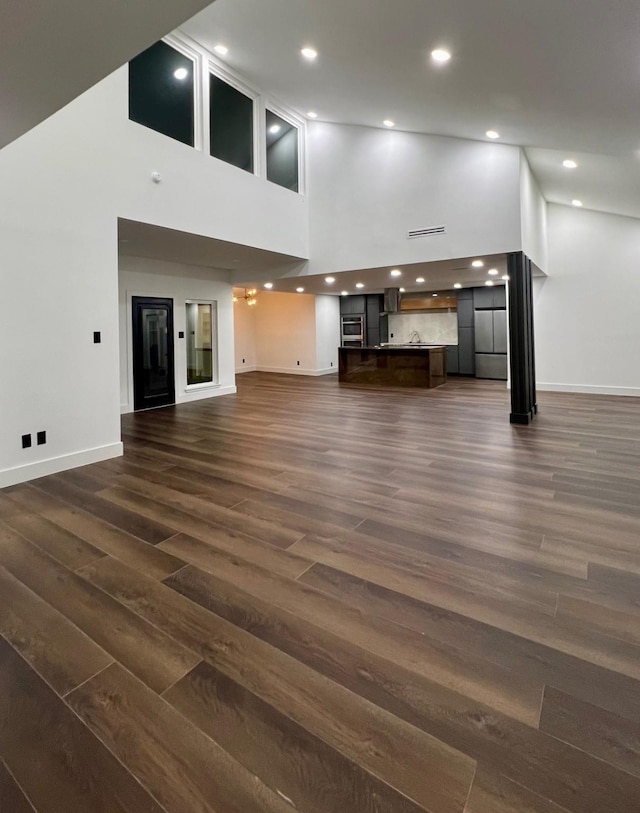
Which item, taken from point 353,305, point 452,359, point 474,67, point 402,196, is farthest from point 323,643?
point 353,305

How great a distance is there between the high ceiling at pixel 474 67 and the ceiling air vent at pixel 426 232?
123cm

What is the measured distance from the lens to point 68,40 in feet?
5.37

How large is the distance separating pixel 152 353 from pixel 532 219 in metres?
6.80

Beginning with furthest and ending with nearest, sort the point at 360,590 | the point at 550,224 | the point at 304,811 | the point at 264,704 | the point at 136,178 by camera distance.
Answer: the point at 550,224 < the point at 136,178 < the point at 360,590 < the point at 264,704 < the point at 304,811

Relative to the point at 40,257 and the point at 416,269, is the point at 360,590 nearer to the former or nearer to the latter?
the point at 40,257

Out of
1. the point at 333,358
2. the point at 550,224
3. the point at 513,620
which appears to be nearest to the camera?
the point at 513,620

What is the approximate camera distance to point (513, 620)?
6.29 ft

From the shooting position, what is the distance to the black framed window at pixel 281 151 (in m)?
7.09

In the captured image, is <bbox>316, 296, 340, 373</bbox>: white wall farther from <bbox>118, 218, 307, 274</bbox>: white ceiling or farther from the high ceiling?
the high ceiling

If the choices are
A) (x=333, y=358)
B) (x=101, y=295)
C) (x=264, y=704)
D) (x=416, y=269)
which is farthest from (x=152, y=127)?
(x=333, y=358)

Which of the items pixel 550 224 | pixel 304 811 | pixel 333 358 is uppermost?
pixel 550 224

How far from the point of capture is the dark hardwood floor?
1.23 metres

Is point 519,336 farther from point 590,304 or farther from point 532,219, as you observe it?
point 590,304

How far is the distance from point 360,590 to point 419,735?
0.82 m
